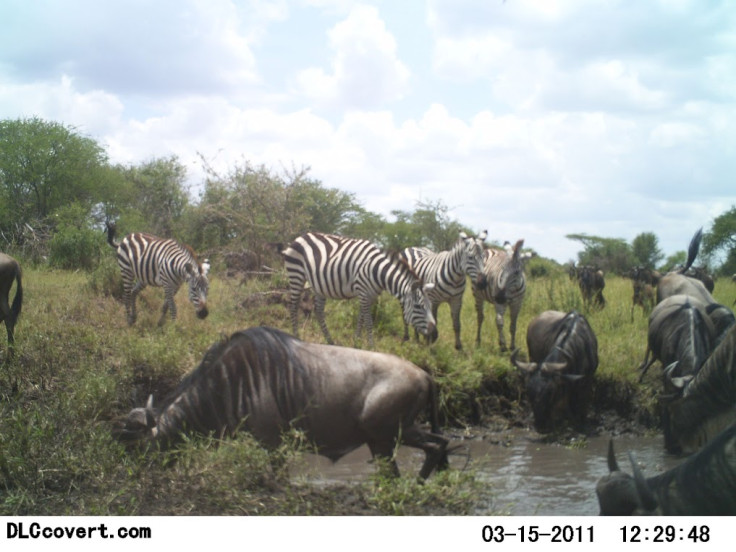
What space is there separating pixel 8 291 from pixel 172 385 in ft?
7.19

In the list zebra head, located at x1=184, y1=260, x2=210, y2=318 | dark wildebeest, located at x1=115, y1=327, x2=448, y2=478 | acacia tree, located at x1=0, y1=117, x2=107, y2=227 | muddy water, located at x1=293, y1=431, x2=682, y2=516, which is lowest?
muddy water, located at x1=293, y1=431, x2=682, y2=516

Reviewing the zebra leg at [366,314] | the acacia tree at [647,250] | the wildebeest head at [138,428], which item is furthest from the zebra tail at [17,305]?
the acacia tree at [647,250]

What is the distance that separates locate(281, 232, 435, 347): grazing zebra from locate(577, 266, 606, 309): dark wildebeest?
2133mm

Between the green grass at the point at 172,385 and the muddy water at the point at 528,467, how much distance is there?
0.99 ft

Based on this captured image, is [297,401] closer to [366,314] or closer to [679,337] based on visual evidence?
[366,314]

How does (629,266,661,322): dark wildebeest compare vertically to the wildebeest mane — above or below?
above

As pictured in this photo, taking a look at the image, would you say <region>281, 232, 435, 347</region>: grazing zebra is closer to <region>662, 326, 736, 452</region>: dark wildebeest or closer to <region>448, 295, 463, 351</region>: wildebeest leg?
<region>448, 295, 463, 351</region>: wildebeest leg

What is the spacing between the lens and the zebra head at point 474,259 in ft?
26.0

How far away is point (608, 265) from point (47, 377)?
7.27 meters

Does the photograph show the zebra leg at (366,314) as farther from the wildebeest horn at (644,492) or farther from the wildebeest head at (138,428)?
the wildebeest horn at (644,492)

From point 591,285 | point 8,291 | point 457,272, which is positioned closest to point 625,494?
point 457,272

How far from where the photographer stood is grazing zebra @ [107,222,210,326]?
7176 millimetres

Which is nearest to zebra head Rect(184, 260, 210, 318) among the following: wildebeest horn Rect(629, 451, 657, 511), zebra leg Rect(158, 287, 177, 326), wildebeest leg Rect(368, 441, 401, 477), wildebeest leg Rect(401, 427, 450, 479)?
zebra leg Rect(158, 287, 177, 326)

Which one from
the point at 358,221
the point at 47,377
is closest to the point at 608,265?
the point at 358,221
